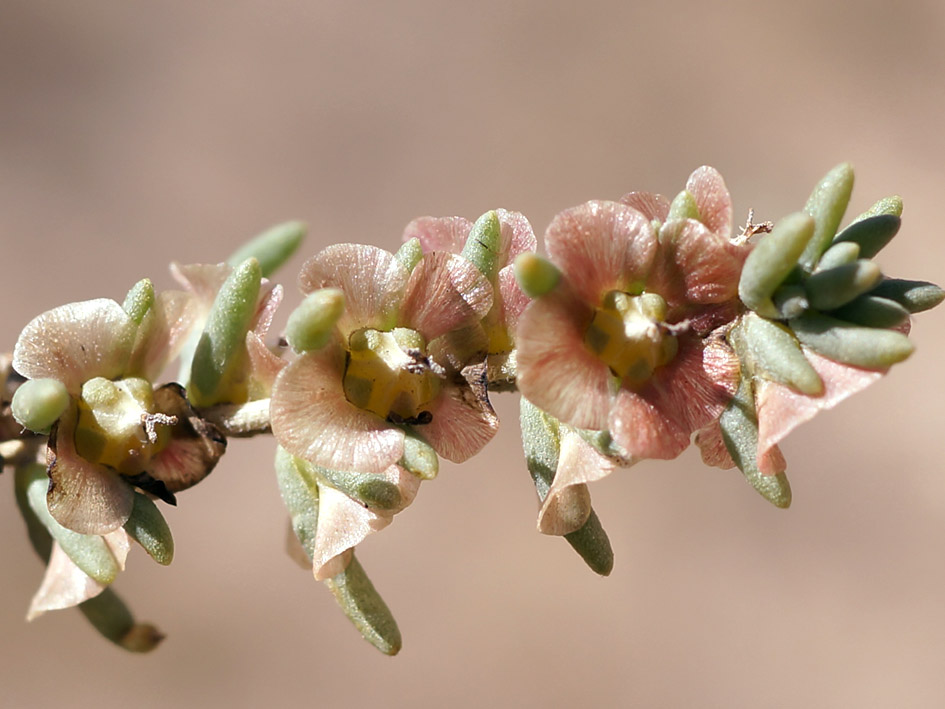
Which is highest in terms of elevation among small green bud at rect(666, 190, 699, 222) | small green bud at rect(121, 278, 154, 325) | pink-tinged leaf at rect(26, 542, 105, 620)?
small green bud at rect(666, 190, 699, 222)

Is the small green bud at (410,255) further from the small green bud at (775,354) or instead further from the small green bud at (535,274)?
the small green bud at (775,354)

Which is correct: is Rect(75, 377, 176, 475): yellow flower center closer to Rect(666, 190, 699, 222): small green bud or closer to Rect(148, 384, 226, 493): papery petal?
Rect(148, 384, 226, 493): papery petal

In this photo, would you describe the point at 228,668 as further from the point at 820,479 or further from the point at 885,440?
the point at 885,440

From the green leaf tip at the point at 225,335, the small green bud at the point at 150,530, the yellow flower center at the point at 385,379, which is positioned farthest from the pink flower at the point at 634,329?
the small green bud at the point at 150,530

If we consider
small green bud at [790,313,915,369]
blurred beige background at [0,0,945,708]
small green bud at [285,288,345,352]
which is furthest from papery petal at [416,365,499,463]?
blurred beige background at [0,0,945,708]

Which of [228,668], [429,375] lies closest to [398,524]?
[228,668]
